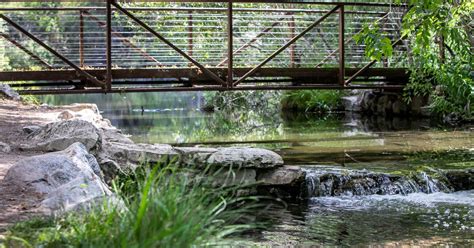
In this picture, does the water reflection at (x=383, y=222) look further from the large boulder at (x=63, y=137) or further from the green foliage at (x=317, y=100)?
the green foliage at (x=317, y=100)

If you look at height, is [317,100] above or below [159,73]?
below

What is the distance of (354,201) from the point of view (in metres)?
6.90

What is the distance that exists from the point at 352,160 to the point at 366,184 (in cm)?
138

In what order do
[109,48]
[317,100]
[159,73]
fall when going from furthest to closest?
→ [317,100], [159,73], [109,48]

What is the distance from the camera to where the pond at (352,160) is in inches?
213

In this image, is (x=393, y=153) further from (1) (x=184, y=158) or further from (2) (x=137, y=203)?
(2) (x=137, y=203)

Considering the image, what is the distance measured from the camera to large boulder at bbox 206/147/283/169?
6910 mm

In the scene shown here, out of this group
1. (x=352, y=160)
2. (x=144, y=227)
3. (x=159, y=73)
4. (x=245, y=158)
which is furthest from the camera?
(x=159, y=73)

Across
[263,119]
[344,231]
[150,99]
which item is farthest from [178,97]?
[344,231]

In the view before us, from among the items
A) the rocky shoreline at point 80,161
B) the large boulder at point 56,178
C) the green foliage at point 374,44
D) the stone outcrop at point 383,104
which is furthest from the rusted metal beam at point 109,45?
the stone outcrop at point 383,104

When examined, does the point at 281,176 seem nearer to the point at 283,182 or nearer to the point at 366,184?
the point at 283,182

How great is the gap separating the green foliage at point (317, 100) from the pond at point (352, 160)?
3.06 feet

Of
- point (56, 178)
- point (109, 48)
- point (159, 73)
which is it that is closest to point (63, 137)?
point (56, 178)

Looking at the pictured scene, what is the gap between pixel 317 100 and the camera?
56.8 ft
